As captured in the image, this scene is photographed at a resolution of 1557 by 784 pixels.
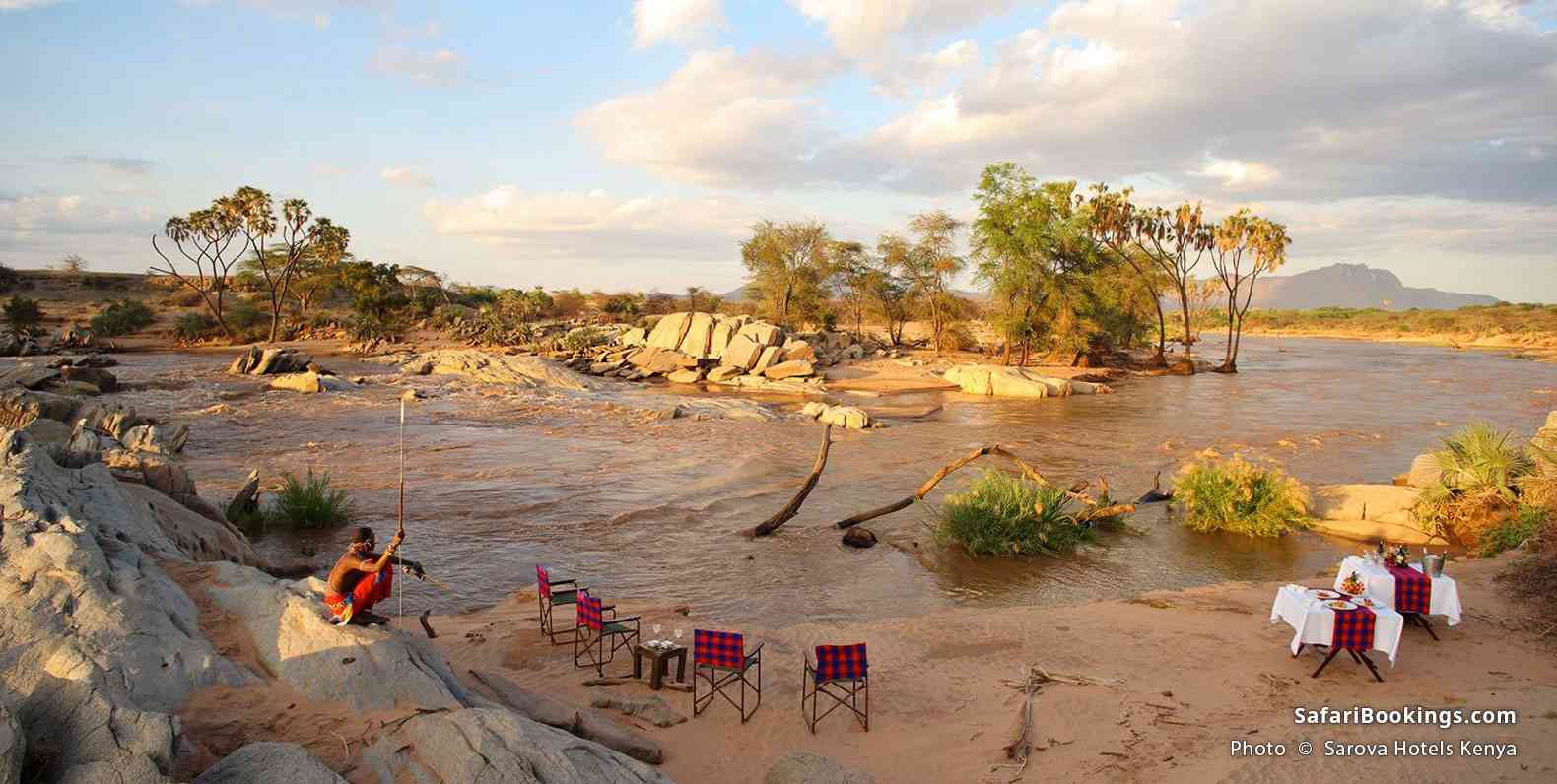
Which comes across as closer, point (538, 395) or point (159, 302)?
point (538, 395)

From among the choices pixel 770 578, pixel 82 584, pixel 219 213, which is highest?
pixel 219 213

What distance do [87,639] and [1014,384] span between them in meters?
34.6

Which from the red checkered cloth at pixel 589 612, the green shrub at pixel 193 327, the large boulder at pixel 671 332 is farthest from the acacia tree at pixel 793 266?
the red checkered cloth at pixel 589 612

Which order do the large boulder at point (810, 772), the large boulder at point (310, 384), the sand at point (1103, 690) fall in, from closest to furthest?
1. the large boulder at point (810, 772)
2. the sand at point (1103, 690)
3. the large boulder at point (310, 384)

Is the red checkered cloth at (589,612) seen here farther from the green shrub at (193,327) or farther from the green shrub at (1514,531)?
the green shrub at (193,327)

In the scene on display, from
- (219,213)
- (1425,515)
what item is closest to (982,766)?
(1425,515)

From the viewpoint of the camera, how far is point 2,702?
3.29 meters

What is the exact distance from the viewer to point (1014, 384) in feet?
117

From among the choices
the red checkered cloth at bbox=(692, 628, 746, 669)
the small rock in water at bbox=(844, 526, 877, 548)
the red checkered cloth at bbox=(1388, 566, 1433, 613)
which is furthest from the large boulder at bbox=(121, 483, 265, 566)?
the red checkered cloth at bbox=(1388, 566, 1433, 613)

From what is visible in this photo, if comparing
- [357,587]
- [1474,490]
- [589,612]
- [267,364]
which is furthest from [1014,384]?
[357,587]

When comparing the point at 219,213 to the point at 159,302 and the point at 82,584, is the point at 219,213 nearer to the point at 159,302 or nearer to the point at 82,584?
the point at 159,302

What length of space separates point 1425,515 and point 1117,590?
20.1ft

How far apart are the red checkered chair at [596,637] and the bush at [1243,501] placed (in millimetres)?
11028

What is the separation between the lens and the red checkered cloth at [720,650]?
6.93 metres
